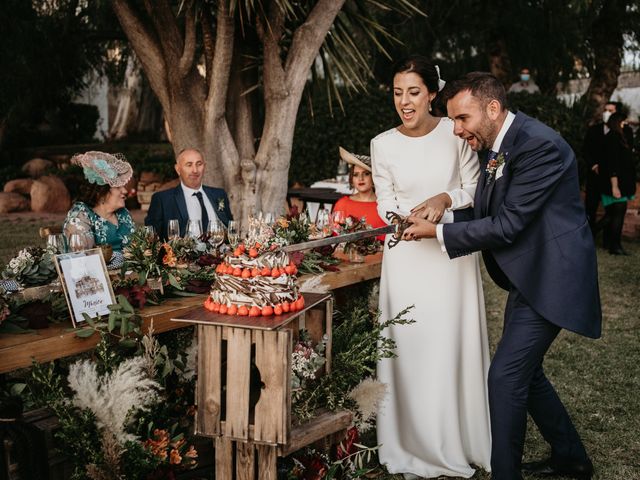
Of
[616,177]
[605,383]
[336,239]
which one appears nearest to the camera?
[336,239]

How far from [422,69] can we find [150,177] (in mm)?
12149

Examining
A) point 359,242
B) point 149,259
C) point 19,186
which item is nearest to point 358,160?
point 359,242

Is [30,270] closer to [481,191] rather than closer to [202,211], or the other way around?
[481,191]

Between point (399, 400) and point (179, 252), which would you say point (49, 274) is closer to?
point (179, 252)

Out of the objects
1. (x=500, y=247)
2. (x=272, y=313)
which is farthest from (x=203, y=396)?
(x=500, y=247)

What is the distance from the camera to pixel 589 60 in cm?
1525

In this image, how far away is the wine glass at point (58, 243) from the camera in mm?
3506

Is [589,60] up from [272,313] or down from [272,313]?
up

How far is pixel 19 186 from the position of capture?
1442 cm

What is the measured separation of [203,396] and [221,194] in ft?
10.7

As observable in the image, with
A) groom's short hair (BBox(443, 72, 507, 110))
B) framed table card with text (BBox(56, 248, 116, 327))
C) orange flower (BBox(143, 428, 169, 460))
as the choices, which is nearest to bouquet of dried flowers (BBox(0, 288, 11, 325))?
framed table card with text (BBox(56, 248, 116, 327))

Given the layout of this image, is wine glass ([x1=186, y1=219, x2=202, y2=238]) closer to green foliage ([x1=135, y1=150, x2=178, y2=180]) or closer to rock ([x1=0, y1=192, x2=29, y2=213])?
rock ([x1=0, y1=192, x2=29, y2=213])

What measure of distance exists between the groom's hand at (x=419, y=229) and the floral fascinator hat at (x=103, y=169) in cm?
220

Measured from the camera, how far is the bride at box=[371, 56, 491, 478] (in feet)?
11.7
